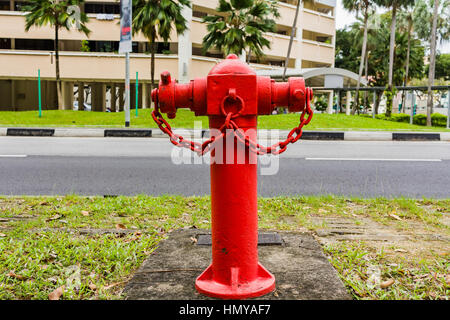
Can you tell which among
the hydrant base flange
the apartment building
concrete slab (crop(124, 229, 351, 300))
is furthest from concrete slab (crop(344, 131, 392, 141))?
the apartment building

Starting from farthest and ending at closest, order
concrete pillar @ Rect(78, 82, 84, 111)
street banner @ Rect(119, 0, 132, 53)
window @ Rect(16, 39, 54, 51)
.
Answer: concrete pillar @ Rect(78, 82, 84, 111) < window @ Rect(16, 39, 54, 51) < street banner @ Rect(119, 0, 132, 53)

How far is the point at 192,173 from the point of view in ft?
20.4

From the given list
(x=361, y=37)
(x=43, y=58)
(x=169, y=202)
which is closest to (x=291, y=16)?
(x=361, y=37)

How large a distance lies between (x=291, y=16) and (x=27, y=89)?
77.6 feet

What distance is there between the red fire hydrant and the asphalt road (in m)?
2.74

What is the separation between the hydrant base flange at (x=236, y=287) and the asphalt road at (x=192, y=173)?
269 cm

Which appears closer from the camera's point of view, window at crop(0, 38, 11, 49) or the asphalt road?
the asphalt road

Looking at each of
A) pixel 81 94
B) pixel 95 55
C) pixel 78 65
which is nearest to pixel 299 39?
pixel 95 55

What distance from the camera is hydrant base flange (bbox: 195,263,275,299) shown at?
6.65 feet

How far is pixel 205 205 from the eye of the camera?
159 inches

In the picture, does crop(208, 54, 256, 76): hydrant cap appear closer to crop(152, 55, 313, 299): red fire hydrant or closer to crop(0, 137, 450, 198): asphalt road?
crop(152, 55, 313, 299): red fire hydrant

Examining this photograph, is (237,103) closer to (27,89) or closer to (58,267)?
(58,267)

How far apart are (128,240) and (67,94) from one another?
32371 millimetres

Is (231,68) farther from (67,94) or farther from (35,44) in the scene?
(35,44)
